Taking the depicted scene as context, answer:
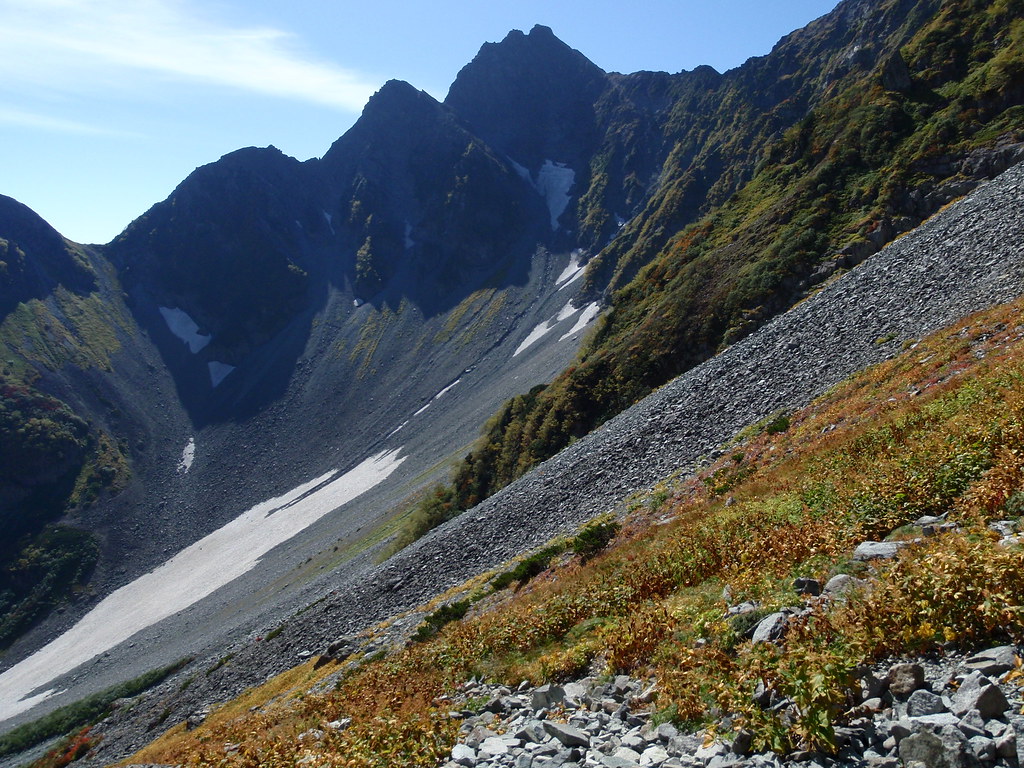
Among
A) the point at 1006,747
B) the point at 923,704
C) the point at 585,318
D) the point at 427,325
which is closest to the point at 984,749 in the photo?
the point at 1006,747

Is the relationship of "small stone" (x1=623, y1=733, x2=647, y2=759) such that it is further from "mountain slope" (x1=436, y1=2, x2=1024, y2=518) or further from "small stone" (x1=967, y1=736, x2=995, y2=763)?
"mountain slope" (x1=436, y1=2, x2=1024, y2=518)

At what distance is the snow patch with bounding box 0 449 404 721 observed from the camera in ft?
274

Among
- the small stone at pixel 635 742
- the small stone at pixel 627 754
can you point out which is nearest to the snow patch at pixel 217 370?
the small stone at pixel 635 742

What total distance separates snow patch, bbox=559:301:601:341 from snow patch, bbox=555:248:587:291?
25.4 m

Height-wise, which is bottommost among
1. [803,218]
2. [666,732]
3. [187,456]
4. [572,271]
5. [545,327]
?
[666,732]

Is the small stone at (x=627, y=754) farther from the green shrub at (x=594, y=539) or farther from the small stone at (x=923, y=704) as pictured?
the green shrub at (x=594, y=539)

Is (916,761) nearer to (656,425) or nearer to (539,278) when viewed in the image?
(656,425)

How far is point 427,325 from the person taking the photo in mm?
164875

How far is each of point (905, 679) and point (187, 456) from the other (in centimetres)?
15120

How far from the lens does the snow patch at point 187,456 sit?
437ft

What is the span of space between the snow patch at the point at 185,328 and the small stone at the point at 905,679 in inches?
7555

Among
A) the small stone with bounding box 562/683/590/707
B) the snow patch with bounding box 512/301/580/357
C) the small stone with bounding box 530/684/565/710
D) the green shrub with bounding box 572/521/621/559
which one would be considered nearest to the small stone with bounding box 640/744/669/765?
the small stone with bounding box 562/683/590/707

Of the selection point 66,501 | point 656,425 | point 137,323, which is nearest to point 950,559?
point 656,425

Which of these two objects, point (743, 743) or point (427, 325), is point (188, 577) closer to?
point (427, 325)
